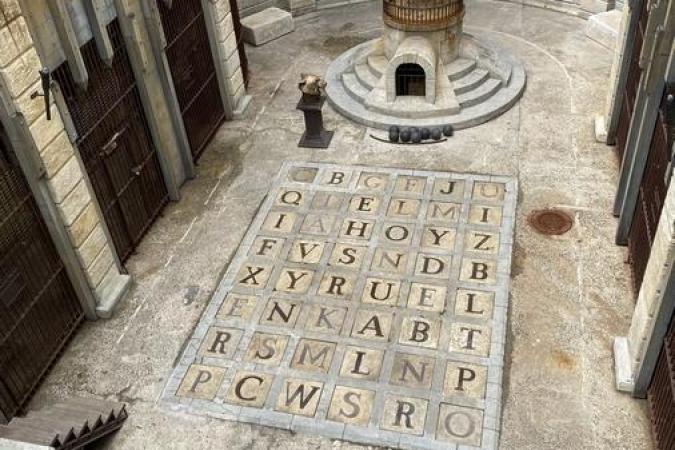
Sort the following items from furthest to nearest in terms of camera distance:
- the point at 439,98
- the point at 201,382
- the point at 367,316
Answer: the point at 439,98 → the point at 367,316 → the point at 201,382

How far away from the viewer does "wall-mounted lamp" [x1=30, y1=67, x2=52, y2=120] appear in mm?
11930

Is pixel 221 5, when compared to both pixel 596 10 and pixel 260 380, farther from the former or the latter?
pixel 596 10

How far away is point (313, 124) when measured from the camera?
795 inches

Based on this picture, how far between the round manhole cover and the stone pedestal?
695cm

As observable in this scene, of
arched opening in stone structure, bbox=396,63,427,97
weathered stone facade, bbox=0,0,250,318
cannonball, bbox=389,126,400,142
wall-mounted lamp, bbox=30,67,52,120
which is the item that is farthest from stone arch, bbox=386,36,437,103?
wall-mounted lamp, bbox=30,67,52,120

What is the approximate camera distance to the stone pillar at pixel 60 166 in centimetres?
1179

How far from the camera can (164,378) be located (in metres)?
13.6

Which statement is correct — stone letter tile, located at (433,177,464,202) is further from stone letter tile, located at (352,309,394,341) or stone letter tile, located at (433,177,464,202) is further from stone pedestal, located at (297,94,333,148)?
stone letter tile, located at (352,309,394,341)

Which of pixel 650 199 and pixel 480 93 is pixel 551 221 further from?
pixel 480 93

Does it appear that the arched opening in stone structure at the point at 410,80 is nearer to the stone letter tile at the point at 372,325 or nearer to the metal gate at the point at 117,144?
the metal gate at the point at 117,144

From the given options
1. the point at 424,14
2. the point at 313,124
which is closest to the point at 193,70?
the point at 313,124

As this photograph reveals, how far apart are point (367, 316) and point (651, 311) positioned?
5.88 meters

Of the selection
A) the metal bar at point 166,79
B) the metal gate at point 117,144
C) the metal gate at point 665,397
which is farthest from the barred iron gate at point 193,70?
the metal gate at point 665,397

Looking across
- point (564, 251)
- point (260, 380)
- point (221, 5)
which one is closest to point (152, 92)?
point (221, 5)
